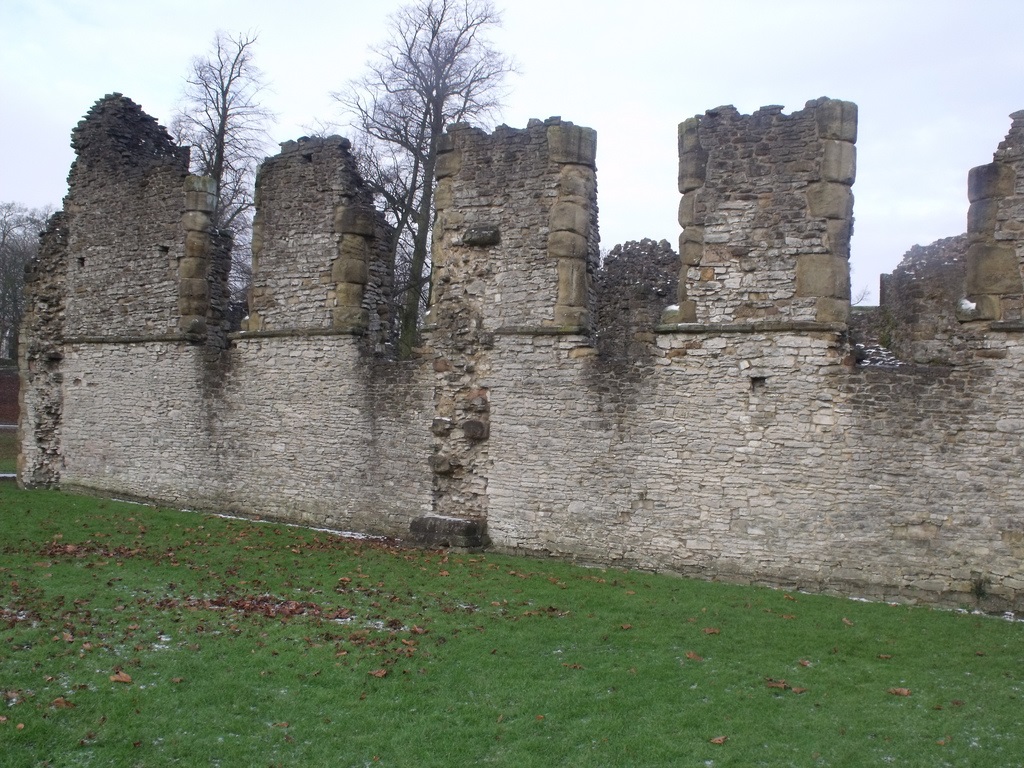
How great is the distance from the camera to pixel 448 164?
1284cm

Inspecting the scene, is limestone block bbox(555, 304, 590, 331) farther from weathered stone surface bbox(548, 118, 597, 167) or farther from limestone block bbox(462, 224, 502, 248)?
weathered stone surface bbox(548, 118, 597, 167)

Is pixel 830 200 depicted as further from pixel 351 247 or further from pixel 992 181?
pixel 351 247

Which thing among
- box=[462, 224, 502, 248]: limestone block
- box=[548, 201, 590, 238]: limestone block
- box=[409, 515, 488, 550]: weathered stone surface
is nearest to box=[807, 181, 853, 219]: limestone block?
box=[548, 201, 590, 238]: limestone block

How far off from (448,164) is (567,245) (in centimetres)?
234

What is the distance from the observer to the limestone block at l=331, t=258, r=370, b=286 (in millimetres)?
13711

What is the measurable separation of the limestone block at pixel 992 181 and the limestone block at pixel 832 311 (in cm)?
178

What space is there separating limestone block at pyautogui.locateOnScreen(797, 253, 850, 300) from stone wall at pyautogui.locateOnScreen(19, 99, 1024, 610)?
0.09 feet

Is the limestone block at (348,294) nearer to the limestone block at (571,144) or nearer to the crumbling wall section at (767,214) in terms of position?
the limestone block at (571,144)

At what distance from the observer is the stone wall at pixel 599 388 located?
9.80 m

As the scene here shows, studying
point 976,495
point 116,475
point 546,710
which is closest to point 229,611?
point 546,710

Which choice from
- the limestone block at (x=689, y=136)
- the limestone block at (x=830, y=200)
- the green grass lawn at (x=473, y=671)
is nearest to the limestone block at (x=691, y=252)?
the limestone block at (x=689, y=136)

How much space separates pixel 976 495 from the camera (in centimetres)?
961

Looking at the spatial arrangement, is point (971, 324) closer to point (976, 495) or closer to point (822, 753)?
point (976, 495)

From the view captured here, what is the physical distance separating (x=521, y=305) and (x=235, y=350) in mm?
5416
